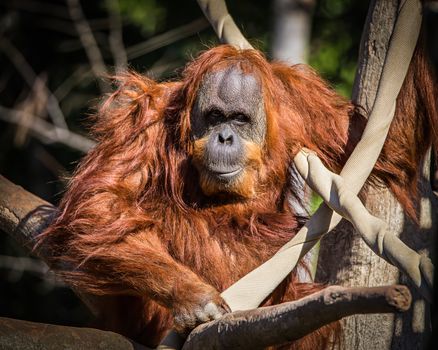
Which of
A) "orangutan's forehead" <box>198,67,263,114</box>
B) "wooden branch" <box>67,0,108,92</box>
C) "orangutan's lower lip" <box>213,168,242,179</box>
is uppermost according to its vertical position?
"wooden branch" <box>67,0,108,92</box>

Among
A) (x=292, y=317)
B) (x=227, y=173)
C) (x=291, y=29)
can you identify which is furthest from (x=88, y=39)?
(x=292, y=317)

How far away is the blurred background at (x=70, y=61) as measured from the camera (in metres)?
8.59

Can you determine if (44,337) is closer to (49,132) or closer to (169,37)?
(49,132)

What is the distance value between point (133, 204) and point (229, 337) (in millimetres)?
1262

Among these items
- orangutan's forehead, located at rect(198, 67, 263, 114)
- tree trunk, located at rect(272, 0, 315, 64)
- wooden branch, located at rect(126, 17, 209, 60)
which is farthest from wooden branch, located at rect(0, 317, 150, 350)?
wooden branch, located at rect(126, 17, 209, 60)

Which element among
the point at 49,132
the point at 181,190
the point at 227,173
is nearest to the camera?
the point at 227,173

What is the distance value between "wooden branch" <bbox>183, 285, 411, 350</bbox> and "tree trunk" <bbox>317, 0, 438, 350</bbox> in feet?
4.35

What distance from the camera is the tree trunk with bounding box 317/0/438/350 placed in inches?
175

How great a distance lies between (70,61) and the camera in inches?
390

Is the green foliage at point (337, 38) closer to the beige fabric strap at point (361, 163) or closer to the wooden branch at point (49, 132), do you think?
the wooden branch at point (49, 132)

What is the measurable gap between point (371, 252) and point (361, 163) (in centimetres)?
82

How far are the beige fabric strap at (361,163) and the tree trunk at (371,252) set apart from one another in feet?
1.77

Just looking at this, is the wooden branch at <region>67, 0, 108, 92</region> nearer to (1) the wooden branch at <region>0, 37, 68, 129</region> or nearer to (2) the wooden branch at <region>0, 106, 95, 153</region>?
(1) the wooden branch at <region>0, 37, 68, 129</region>

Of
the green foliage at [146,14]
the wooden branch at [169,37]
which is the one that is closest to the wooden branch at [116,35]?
the wooden branch at [169,37]
